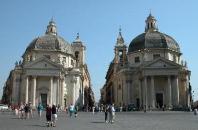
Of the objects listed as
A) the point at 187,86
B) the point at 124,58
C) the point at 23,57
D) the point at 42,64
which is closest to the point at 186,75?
the point at 187,86

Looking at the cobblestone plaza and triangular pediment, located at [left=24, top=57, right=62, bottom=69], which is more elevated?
triangular pediment, located at [left=24, top=57, right=62, bottom=69]

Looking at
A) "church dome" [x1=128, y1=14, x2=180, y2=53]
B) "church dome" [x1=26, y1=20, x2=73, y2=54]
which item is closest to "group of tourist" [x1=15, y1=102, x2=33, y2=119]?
"church dome" [x1=26, y1=20, x2=73, y2=54]

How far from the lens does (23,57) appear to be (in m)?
80.9

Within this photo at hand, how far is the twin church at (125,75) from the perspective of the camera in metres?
70.8

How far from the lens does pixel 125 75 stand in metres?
75.7

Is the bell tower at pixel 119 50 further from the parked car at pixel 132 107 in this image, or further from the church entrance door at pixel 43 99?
the church entrance door at pixel 43 99

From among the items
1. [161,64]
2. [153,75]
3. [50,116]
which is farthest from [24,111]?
[161,64]

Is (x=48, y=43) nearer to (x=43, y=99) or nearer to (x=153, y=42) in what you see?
(x=43, y=99)

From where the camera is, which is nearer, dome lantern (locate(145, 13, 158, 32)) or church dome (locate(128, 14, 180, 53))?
church dome (locate(128, 14, 180, 53))

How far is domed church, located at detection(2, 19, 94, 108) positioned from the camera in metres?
70.7

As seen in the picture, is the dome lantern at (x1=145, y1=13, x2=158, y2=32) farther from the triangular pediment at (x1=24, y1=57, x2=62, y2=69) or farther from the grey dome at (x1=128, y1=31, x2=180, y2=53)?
the triangular pediment at (x1=24, y1=57, x2=62, y2=69)

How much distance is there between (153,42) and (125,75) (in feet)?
31.1

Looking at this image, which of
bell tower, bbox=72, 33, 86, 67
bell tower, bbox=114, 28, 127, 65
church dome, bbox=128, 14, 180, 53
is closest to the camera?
church dome, bbox=128, 14, 180, 53

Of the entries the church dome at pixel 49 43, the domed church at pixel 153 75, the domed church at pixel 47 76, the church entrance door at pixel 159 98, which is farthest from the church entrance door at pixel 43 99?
the church entrance door at pixel 159 98
